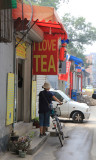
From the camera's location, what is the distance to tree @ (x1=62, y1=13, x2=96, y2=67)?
2116 inches

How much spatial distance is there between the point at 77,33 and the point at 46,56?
141ft

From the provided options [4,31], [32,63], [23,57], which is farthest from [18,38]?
[4,31]

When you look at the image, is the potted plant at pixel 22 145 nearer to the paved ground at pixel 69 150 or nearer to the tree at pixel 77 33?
the paved ground at pixel 69 150

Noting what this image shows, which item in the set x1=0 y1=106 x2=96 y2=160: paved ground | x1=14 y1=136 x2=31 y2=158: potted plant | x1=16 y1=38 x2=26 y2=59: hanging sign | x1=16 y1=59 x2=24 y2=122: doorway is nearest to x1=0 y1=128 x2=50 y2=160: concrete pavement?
x1=0 y1=106 x2=96 y2=160: paved ground

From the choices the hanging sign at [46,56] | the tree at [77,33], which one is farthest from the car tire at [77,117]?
the tree at [77,33]

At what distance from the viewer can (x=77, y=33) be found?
179ft

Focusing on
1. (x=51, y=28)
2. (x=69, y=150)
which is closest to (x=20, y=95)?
(x=51, y=28)

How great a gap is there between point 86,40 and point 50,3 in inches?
413

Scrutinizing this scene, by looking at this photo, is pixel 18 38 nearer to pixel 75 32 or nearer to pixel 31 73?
pixel 31 73

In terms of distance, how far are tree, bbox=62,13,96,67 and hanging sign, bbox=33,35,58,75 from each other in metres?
41.4

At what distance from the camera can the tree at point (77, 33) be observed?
176 feet

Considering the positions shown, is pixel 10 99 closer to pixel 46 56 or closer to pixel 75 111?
pixel 46 56

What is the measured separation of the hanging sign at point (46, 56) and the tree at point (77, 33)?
41.4m

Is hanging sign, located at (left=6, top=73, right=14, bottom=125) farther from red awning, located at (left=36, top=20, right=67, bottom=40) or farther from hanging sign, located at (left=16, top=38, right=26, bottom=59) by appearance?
red awning, located at (left=36, top=20, right=67, bottom=40)
